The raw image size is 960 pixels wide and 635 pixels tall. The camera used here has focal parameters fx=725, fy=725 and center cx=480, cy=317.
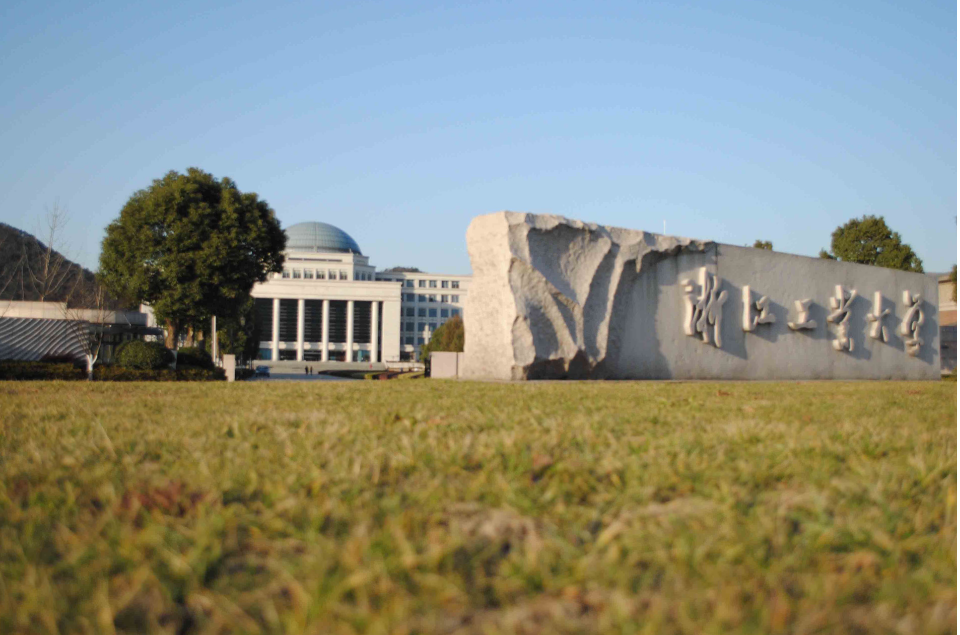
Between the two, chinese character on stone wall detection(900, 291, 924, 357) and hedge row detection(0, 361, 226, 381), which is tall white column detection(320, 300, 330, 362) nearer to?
hedge row detection(0, 361, 226, 381)

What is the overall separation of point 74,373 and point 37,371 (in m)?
0.64

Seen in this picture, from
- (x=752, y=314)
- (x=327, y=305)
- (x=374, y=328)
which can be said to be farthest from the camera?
(x=374, y=328)

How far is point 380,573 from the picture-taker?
1.46 metres

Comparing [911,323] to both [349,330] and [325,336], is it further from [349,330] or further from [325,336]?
Result: [325,336]

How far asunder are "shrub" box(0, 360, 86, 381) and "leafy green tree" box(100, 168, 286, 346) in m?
6.59

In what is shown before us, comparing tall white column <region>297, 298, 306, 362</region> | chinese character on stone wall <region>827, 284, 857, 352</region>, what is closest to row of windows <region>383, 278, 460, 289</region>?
tall white column <region>297, 298, 306, 362</region>

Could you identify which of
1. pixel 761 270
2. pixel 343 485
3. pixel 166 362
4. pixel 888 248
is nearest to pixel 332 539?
pixel 343 485

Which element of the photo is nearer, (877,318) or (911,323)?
(877,318)

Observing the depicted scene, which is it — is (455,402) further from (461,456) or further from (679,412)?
(461,456)

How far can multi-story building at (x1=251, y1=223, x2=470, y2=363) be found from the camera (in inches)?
2534

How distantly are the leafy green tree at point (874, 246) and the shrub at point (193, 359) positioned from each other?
83.4 ft

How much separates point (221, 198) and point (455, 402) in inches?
741

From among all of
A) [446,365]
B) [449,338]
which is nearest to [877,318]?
[446,365]

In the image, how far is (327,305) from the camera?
6506 cm
